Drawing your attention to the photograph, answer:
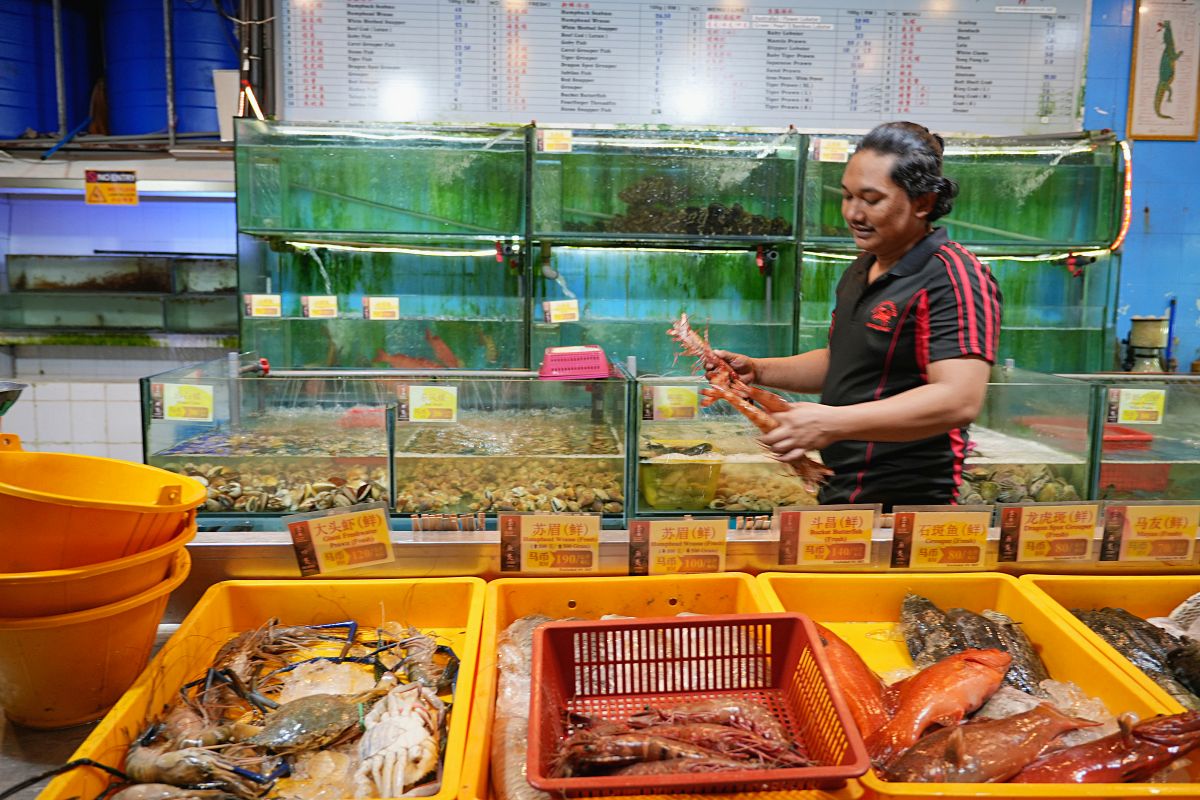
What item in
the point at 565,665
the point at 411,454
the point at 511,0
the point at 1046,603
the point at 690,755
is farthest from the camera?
the point at 511,0

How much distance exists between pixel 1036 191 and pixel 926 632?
13.1ft

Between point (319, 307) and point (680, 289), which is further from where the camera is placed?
point (680, 289)

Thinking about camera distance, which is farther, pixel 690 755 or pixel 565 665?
pixel 565 665

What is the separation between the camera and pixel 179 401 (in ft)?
8.22

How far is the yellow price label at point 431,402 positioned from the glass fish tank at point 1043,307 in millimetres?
2594

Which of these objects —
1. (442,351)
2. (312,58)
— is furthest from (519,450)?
(312,58)

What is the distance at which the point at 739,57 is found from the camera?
486 cm

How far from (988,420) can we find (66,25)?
5.59 metres

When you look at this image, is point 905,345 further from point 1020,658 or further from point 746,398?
point 1020,658

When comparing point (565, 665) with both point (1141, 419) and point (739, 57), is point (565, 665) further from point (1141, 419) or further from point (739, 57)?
point (739, 57)

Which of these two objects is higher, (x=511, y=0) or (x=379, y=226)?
(x=511, y=0)

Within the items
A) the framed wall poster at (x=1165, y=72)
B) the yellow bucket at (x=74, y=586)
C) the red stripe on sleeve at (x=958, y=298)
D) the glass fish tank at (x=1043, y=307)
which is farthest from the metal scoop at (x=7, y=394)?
the framed wall poster at (x=1165, y=72)

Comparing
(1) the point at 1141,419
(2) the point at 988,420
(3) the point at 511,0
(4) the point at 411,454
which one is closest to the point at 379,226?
(3) the point at 511,0

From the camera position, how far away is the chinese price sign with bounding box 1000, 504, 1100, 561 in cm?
172
